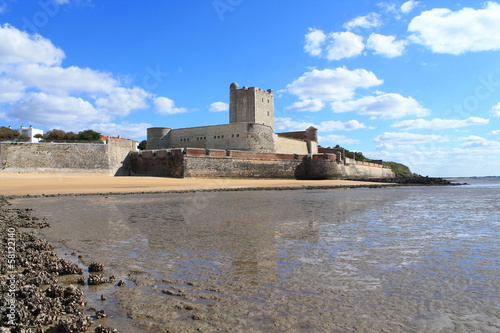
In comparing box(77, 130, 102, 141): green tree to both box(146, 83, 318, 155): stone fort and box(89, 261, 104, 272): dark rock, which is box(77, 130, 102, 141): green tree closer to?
box(146, 83, 318, 155): stone fort

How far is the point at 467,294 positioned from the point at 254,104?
144 feet

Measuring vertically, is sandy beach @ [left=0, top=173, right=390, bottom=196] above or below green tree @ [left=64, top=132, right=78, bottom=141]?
below

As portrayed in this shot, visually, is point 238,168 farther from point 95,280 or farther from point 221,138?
point 95,280

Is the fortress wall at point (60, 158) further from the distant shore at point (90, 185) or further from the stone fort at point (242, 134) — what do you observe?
the stone fort at point (242, 134)

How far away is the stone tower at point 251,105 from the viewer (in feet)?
154

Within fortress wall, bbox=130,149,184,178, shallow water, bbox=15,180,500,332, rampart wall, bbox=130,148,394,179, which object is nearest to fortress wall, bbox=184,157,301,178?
rampart wall, bbox=130,148,394,179

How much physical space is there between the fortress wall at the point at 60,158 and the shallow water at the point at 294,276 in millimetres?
24706

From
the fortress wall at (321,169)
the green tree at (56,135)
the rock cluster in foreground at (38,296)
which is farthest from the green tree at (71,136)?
the rock cluster in foreground at (38,296)

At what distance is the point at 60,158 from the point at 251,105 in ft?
79.0

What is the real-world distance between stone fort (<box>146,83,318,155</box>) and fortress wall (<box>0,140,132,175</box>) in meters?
10.6

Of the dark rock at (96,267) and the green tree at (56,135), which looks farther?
the green tree at (56,135)

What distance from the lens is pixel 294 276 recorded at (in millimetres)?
4746

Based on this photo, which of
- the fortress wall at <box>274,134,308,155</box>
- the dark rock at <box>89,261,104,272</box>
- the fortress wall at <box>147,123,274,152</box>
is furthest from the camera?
the fortress wall at <box>274,134,308,155</box>

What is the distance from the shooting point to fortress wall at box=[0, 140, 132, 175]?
97.0ft
